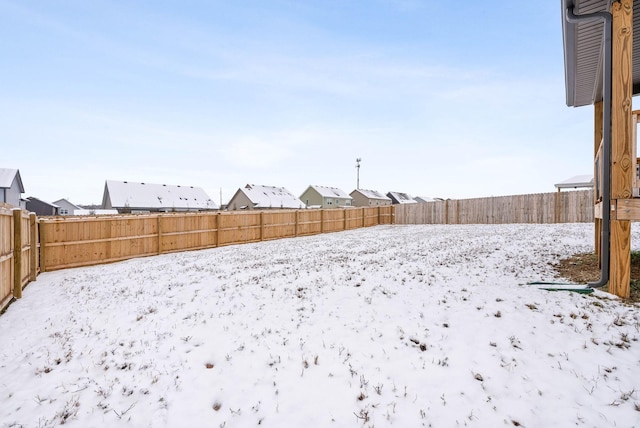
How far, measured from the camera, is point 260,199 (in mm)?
46531

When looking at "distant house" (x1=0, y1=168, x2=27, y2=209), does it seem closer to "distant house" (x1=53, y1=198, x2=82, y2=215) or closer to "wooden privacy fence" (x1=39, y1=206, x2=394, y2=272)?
"distant house" (x1=53, y1=198, x2=82, y2=215)

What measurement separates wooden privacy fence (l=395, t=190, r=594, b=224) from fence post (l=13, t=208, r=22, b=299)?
23.7 m

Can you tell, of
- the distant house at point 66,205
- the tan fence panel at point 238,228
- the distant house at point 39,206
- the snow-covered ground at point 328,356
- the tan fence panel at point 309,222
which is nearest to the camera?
the snow-covered ground at point 328,356

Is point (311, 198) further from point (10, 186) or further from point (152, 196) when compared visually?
point (10, 186)

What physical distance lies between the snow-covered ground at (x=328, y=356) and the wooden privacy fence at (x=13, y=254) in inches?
13.4

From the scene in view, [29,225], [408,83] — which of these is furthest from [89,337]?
[408,83]

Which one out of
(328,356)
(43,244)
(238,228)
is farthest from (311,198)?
(328,356)

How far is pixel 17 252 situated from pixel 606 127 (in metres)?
11.4

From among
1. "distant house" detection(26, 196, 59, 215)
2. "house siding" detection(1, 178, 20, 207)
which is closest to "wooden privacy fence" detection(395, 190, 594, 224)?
"house siding" detection(1, 178, 20, 207)

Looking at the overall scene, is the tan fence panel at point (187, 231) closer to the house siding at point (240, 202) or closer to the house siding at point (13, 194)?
the house siding at point (13, 194)

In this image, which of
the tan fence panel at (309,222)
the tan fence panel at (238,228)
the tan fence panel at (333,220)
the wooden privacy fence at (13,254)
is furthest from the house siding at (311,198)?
the wooden privacy fence at (13,254)

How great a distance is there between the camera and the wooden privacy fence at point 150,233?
9.29 metres

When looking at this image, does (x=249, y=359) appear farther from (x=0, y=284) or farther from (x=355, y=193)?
(x=355, y=193)

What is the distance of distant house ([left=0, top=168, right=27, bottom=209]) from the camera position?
2827 centimetres
